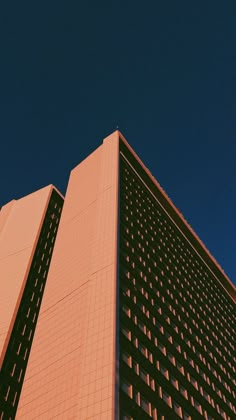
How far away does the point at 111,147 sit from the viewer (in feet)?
270

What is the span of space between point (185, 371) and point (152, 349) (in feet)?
27.5

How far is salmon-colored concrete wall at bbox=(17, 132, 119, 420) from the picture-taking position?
36875mm

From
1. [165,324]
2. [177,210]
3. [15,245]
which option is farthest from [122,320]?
[177,210]

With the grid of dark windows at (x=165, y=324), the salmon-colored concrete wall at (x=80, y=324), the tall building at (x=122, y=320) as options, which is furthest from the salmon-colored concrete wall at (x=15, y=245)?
the grid of dark windows at (x=165, y=324)

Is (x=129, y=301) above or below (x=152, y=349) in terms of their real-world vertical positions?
above

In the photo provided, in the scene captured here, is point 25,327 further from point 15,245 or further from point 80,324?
point 80,324

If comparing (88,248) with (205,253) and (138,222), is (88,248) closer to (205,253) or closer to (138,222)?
(138,222)

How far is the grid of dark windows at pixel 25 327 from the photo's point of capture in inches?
2211

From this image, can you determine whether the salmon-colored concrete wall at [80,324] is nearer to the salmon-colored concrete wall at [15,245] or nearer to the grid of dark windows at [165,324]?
the grid of dark windows at [165,324]

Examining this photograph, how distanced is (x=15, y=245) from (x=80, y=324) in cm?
4466

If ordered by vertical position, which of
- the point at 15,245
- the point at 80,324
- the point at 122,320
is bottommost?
the point at 80,324

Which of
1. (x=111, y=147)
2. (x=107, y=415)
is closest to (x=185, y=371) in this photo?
(x=107, y=415)

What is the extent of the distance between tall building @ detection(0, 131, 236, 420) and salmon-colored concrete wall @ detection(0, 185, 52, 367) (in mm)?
11133

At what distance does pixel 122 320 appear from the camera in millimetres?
44812
